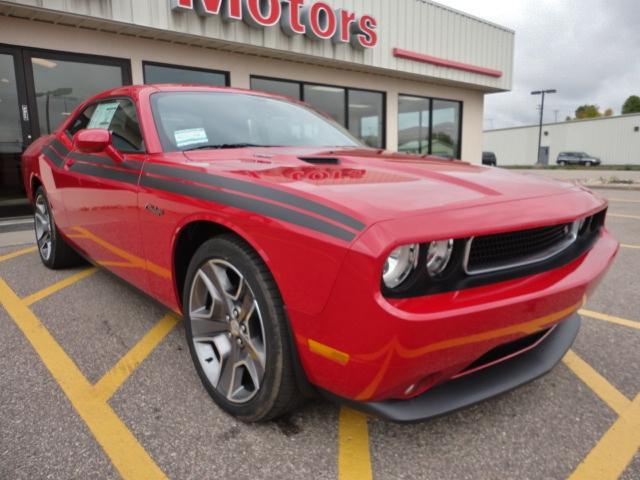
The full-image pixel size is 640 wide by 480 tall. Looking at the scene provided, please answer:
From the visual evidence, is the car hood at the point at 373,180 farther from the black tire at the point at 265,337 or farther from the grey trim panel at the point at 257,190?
the black tire at the point at 265,337

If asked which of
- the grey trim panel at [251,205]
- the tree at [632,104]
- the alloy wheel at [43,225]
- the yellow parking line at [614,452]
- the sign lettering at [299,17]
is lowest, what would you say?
the yellow parking line at [614,452]

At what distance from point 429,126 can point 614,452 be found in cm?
1242

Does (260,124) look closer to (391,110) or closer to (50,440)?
(50,440)

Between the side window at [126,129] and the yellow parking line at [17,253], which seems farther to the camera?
the yellow parking line at [17,253]

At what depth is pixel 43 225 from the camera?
4129 mm

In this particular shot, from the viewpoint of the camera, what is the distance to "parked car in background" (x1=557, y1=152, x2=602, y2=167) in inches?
1796

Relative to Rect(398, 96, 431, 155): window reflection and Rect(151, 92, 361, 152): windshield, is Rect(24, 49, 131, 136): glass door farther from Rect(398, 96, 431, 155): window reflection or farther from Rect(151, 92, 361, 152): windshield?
Rect(398, 96, 431, 155): window reflection

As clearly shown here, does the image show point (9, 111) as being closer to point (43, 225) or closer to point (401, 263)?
point (43, 225)

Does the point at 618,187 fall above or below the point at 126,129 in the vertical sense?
below

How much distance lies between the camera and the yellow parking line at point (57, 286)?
337 centimetres

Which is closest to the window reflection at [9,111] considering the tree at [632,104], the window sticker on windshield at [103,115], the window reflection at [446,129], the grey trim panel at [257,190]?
the window sticker on windshield at [103,115]

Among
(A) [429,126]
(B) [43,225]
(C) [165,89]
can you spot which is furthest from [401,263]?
(A) [429,126]

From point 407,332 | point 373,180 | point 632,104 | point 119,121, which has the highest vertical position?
point 632,104

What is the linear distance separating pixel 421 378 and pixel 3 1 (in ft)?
24.4
